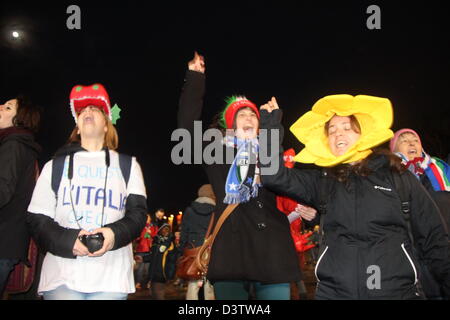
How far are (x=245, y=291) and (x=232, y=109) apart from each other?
169cm

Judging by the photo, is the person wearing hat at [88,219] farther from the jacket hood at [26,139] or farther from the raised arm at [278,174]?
the raised arm at [278,174]

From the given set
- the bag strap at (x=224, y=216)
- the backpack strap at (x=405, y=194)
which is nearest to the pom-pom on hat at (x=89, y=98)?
the bag strap at (x=224, y=216)

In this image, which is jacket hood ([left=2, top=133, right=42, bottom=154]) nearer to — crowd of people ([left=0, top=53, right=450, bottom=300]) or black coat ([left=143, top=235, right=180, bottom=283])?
crowd of people ([left=0, top=53, right=450, bottom=300])

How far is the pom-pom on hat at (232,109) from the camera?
4070 millimetres

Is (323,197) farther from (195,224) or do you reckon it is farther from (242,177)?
(195,224)

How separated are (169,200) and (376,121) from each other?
5958cm

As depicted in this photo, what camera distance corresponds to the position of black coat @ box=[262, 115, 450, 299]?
8.89 feet

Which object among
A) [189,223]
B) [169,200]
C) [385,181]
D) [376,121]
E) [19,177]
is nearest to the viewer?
[385,181]

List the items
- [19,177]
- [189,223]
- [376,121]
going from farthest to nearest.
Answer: [189,223]
[19,177]
[376,121]

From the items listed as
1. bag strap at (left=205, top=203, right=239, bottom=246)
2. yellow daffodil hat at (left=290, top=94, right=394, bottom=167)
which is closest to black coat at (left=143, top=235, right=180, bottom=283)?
bag strap at (left=205, top=203, right=239, bottom=246)

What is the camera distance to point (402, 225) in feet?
9.35

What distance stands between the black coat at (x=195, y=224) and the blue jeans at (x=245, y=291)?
3671 mm
